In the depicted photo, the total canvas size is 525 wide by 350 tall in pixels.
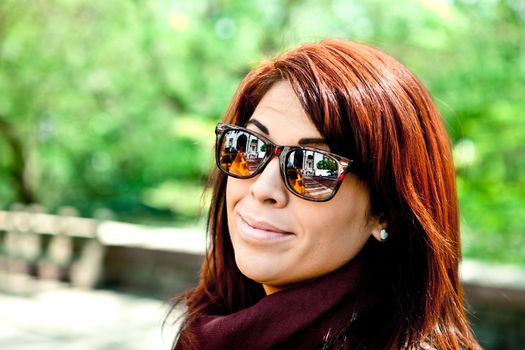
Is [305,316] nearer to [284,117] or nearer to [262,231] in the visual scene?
[262,231]

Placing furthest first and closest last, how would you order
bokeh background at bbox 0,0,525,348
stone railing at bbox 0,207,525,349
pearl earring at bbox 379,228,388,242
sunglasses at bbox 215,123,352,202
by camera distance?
Answer: 1. bokeh background at bbox 0,0,525,348
2. stone railing at bbox 0,207,525,349
3. pearl earring at bbox 379,228,388,242
4. sunglasses at bbox 215,123,352,202

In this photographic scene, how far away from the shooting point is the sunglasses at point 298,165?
1.33 m

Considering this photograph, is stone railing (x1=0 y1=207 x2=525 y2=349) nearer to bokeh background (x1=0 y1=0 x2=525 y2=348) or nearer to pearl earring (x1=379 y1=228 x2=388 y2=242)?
bokeh background (x1=0 y1=0 x2=525 y2=348)

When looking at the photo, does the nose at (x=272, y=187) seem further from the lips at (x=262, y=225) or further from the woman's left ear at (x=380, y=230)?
the woman's left ear at (x=380, y=230)

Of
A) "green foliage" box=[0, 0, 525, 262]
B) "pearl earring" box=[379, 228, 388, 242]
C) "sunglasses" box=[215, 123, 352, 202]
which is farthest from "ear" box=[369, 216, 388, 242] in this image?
"green foliage" box=[0, 0, 525, 262]

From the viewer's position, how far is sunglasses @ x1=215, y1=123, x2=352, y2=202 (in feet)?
4.36

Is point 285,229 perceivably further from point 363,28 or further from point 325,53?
point 363,28

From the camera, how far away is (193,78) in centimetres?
1029

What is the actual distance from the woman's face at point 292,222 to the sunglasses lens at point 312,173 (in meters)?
0.03

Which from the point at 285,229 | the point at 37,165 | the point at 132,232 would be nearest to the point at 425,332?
the point at 285,229

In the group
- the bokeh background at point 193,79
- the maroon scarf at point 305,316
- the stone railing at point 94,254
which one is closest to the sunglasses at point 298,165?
the maroon scarf at point 305,316

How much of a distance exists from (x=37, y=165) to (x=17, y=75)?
3222 millimetres

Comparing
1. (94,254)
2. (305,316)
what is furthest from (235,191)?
(94,254)

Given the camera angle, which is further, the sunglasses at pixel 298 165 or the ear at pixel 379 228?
the ear at pixel 379 228
